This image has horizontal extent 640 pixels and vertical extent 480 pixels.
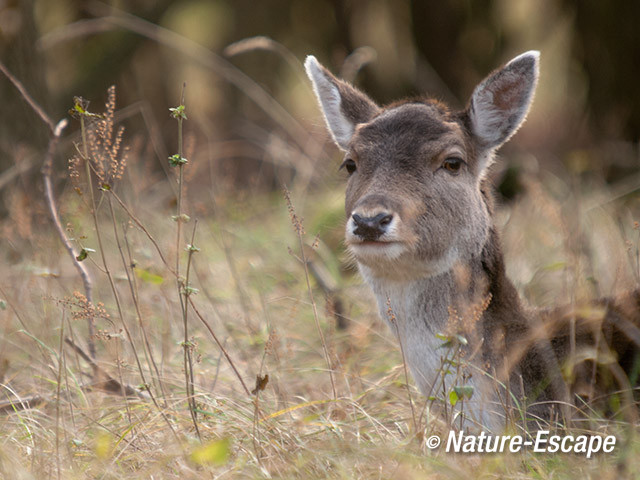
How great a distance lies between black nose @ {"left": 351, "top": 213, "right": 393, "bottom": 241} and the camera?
4.07m

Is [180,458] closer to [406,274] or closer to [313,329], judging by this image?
[406,274]

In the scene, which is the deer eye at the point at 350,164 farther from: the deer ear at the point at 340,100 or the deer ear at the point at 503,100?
the deer ear at the point at 503,100

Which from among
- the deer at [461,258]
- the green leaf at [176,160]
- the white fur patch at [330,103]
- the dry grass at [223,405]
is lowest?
the dry grass at [223,405]

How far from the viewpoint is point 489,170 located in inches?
206

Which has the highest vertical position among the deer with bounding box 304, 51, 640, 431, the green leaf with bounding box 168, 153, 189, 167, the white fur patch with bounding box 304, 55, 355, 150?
Answer: the white fur patch with bounding box 304, 55, 355, 150

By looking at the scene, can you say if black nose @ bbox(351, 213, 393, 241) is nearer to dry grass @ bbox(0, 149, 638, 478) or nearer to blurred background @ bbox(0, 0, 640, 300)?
dry grass @ bbox(0, 149, 638, 478)

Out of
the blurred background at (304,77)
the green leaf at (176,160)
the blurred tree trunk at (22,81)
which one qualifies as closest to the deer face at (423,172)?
the green leaf at (176,160)

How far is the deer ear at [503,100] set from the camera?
4.72 m

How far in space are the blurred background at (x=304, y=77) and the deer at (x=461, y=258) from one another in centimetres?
272

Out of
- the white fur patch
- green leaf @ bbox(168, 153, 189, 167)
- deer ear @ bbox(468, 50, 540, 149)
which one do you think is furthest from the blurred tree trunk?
deer ear @ bbox(468, 50, 540, 149)

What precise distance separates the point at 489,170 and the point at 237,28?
32.0 ft

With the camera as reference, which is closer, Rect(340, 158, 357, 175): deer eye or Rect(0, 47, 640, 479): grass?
Rect(0, 47, 640, 479): grass

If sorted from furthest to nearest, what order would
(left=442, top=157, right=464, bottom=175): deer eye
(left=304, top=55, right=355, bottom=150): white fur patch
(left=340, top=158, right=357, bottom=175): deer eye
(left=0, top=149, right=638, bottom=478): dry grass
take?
(left=304, top=55, right=355, bottom=150): white fur patch < (left=340, top=158, right=357, bottom=175): deer eye < (left=442, top=157, right=464, bottom=175): deer eye < (left=0, top=149, right=638, bottom=478): dry grass

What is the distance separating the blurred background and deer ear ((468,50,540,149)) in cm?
268
